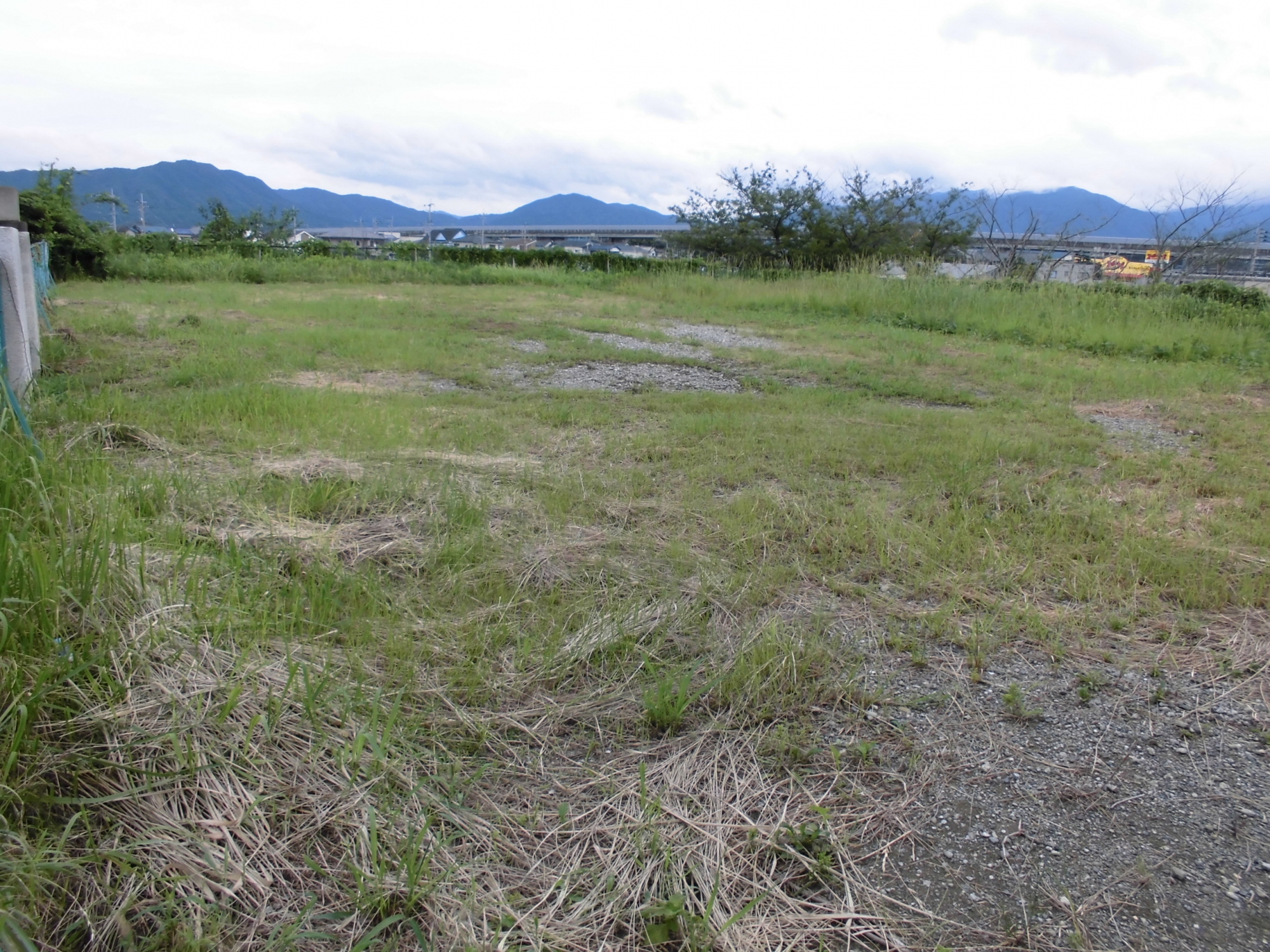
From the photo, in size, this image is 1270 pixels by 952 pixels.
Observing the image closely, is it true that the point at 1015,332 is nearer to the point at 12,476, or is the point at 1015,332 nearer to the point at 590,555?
the point at 590,555

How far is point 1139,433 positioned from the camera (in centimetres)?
525

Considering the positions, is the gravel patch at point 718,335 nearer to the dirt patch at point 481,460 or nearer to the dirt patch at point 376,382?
the dirt patch at point 376,382

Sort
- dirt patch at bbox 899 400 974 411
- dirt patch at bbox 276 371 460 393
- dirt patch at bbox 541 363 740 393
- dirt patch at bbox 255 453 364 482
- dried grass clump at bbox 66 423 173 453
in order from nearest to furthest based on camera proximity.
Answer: dirt patch at bbox 255 453 364 482 < dried grass clump at bbox 66 423 173 453 < dirt patch at bbox 276 371 460 393 < dirt patch at bbox 899 400 974 411 < dirt patch at bbox 541 363 740 393

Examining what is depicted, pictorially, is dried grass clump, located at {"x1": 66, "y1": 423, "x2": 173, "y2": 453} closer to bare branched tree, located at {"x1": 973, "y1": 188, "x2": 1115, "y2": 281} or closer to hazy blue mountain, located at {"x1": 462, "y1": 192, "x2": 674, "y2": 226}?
bare branched tree, located at {"x1": 973, "y1": 188, "x2": 1115, "y2": 281}

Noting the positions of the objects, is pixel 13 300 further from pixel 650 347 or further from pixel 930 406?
pixel 930 406

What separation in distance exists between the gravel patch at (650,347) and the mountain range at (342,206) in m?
5.02

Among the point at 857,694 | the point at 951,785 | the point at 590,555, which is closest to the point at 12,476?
the point at 590,555

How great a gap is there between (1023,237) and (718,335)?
9.38 m

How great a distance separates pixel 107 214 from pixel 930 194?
788 inches

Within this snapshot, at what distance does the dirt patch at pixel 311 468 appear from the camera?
360cm

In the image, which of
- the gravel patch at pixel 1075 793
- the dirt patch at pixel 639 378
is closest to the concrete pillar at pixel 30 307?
the dirt patch at pixel 639 378

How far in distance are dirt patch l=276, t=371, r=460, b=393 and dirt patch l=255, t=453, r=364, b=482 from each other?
5.62ft

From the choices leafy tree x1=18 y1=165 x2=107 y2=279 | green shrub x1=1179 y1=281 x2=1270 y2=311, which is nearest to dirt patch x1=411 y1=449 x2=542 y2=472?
green shrub x1=1179 y1=281 x2=1270 y2=311

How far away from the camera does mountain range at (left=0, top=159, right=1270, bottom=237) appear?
50.4 feet
